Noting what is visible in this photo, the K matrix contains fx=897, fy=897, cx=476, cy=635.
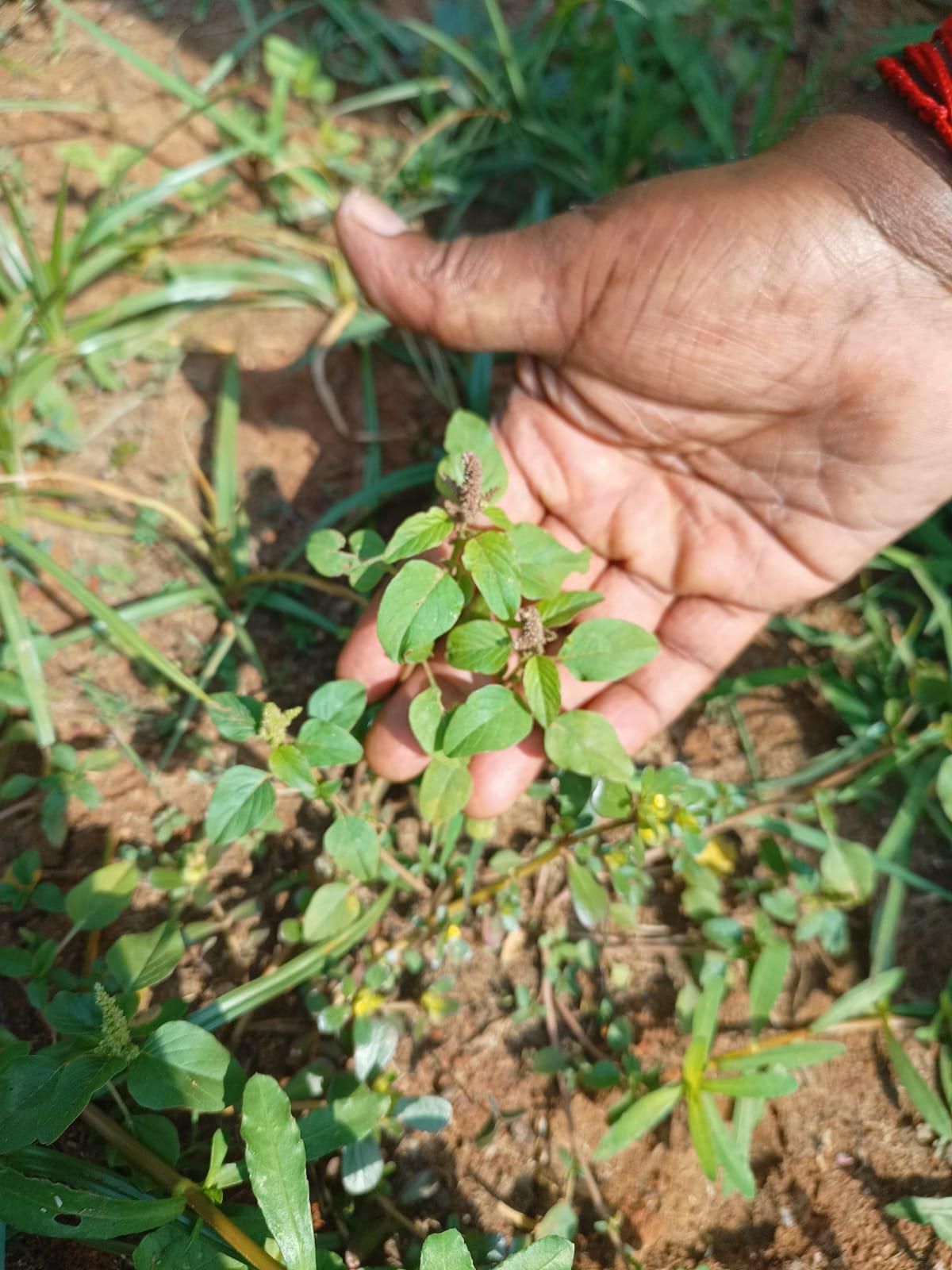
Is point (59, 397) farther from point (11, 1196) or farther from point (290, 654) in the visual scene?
point (11, 1196)

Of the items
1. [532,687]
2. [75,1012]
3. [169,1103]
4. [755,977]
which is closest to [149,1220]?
[169,1103]

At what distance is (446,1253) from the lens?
1.28 meters

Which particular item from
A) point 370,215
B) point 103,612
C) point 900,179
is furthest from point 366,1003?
point 900,179

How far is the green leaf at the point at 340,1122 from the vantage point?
1599mm

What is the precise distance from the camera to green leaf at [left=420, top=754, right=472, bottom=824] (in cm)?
181

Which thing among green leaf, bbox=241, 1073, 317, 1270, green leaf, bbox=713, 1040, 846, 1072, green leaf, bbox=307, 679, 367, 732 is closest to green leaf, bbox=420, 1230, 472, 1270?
green leaf, bbox=241, 1073, 317, 1270

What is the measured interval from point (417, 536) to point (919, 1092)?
1.61 metres

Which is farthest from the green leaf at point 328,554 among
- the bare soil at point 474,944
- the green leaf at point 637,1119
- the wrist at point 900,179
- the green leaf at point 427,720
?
the wrist at point 900,179

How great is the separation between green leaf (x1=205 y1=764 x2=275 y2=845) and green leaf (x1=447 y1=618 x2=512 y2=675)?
0.42 metres

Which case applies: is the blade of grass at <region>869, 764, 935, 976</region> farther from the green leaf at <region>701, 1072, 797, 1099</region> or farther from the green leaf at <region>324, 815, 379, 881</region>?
the green leaf at <region>324, 815, 379, 881</region>

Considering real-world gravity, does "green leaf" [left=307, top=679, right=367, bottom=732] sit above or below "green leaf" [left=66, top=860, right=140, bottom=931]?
above

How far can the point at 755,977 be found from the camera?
1.95m

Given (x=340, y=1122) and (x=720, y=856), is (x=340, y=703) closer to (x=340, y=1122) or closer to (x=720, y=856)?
(x=340, y=1122)

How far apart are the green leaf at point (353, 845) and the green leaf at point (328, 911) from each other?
0.61 feet
